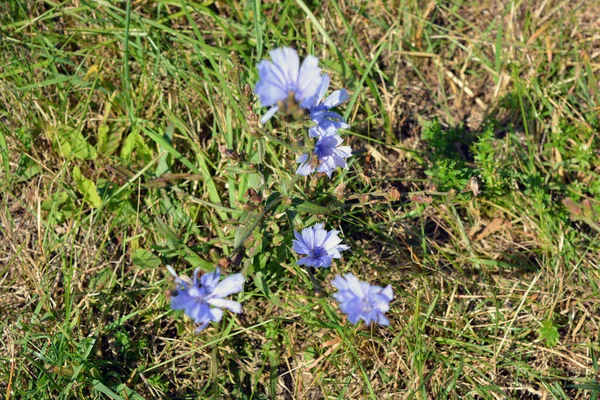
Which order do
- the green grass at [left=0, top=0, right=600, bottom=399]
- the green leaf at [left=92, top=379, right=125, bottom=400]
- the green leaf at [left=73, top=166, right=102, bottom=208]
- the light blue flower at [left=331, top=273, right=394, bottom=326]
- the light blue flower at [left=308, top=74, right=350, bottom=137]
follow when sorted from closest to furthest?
the light blue flower at [left=331, top=273, right=394, bottom=326], the light blue flower at [left=308, top=74, right=350, bottom=137], the green leaf at [left=92, top=379, right=125, bottom=400], the green grass at [left=0, top=0, right=600, bottom=399], the green leaf at [left=73, top=166, right=102, bottom=208]

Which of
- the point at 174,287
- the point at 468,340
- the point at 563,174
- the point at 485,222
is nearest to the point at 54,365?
the point at 174,287

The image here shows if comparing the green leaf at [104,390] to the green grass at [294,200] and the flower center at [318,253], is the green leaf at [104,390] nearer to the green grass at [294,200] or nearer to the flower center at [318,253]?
the green grass at [294,200]

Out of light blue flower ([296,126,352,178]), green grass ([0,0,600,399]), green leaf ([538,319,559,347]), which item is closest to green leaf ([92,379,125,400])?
green grass ([0,0,600,399])

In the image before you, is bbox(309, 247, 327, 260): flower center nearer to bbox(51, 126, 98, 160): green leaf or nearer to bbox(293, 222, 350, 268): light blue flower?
bbox(293, 222, 350, 268): light blue flower

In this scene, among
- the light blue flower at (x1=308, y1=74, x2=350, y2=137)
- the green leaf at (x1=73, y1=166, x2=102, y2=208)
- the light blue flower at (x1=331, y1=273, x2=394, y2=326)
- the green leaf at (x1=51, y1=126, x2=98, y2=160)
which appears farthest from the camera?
the green leaf at (x1=51, y1=126, x2=98, y2=160)

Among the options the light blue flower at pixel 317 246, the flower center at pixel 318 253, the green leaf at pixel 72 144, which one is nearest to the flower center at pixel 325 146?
the light blue flower at pixel 317 246

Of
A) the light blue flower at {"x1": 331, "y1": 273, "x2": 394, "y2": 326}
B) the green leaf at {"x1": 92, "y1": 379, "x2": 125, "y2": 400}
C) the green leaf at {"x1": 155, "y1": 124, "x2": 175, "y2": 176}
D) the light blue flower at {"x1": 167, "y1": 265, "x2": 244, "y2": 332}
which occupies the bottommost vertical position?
the green leaf at {"x1": 92, "y1": 379, "x2": 125, "y2": 400}

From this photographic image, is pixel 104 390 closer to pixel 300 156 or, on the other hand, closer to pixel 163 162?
pixel 163 162
